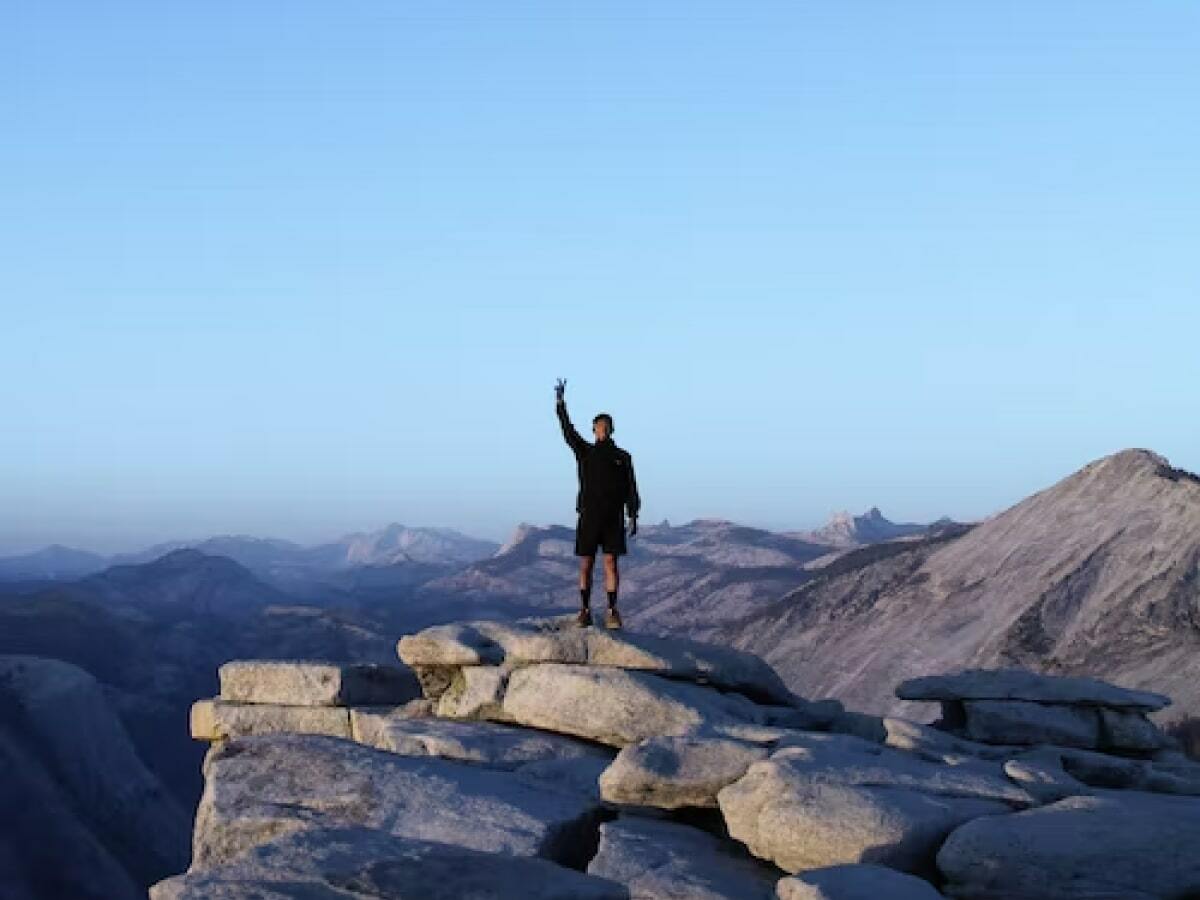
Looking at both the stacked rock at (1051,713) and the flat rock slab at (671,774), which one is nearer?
the flat rock slab at (671,774)

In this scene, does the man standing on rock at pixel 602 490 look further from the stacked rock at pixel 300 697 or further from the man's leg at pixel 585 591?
the stacked rock at pixel 300 697

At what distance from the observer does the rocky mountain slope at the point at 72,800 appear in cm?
7194

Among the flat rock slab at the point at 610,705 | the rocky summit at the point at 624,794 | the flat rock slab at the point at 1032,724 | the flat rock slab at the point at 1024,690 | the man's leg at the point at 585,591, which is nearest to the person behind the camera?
the rocky summit at the point at 624,794

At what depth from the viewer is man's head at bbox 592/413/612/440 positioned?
757 inches

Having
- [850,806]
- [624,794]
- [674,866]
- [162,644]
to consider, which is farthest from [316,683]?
[162,644]

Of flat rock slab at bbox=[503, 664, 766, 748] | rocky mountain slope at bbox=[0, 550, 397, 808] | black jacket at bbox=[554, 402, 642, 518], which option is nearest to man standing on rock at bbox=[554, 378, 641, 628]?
black jacket at bbox=[554, 402, 642, 518]

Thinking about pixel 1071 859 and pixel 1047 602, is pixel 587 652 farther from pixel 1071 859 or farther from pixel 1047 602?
pixel 1047 602

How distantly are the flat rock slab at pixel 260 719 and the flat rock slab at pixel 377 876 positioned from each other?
11.0 metres

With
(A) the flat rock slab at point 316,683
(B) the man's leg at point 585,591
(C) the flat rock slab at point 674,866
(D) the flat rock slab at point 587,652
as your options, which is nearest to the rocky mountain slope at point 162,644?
(A) the flat rock slab at point 316,683

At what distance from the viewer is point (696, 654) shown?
1939 cm

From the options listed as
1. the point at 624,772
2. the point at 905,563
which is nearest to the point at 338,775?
the point at 624,772

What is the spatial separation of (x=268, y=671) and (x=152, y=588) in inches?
6782

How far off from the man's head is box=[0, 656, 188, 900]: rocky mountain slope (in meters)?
63.2

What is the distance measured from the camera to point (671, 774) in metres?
14.2
